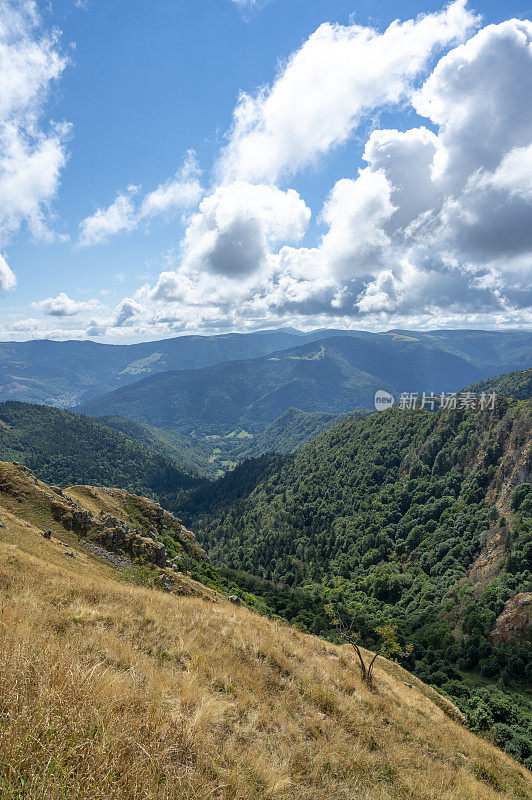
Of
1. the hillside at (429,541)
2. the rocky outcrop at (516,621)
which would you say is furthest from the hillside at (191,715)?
the rocky outcrop at (516,621)

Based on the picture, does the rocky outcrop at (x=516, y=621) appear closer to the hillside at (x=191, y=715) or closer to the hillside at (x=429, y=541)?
the hillside at (x=429, y=541)

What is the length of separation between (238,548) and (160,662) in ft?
482

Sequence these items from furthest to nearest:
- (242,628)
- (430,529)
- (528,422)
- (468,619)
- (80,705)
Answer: (430,529) < (528,422) < (468,619) < (242,628) < (80,705)

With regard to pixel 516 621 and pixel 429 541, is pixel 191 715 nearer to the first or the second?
pixel 516 621

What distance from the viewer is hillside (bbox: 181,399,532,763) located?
57062mm

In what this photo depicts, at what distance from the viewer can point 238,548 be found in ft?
472

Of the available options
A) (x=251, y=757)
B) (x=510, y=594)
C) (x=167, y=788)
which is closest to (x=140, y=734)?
(x=167, y=788)

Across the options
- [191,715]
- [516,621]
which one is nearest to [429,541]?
[516,621]

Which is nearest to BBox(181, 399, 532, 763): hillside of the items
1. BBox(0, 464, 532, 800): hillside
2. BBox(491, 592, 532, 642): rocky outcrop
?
BBox(491, 592, 532, 642): rocky outcrop

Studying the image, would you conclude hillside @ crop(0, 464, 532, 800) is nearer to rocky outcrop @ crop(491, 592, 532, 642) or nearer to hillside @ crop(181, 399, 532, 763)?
hillside @ crop(181, 399, 532, 763)

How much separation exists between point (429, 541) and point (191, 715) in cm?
13306

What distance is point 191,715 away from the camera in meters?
6.69

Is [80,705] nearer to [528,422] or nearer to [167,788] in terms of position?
[167,788]

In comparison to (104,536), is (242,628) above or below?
above
